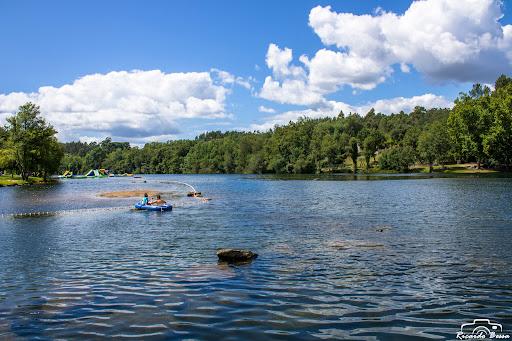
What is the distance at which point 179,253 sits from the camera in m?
27.3

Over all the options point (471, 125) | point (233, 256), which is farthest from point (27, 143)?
point (471, 125)

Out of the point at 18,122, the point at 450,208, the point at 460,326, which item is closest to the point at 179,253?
the point at 460,326

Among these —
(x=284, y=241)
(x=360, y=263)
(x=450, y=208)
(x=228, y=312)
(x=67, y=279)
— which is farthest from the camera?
(x=450, y=208)

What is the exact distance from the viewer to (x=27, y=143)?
137250 millimetres

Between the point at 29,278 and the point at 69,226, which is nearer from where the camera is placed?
the point at 29,278

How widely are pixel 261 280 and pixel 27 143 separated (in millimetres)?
138465

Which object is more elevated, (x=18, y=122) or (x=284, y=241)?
(x=18, y=122)

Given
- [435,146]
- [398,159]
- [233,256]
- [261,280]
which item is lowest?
[261,280]

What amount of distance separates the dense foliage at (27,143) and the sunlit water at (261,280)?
109521mm

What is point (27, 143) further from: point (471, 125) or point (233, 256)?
point (471, 125)

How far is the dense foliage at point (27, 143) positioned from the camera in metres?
137

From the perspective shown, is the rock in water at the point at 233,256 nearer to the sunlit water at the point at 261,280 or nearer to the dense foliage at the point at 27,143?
the sunlit water at the point at 261,280

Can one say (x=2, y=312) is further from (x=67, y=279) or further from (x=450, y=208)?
(x=450, y=208)

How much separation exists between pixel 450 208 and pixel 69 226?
135ft
